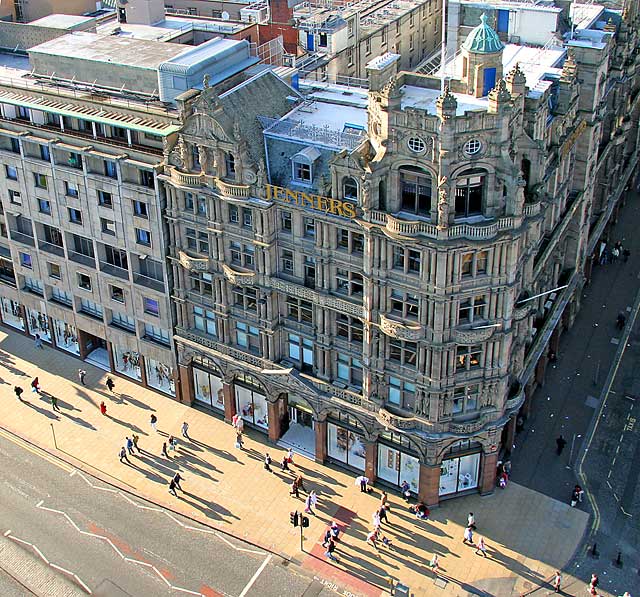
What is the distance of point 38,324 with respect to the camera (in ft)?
334

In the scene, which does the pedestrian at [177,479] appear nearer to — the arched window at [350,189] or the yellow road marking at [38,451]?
the yellow road marking at [38,451]

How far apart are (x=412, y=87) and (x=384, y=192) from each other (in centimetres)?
1220

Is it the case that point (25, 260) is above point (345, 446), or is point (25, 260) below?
above

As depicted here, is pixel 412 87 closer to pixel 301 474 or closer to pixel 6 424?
pixel 301 474

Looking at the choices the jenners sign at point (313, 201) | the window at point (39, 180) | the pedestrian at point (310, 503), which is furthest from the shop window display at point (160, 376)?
the jenners sign at point (313, 201)

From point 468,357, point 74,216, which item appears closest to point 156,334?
point 74,216

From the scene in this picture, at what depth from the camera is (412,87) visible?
7356cm

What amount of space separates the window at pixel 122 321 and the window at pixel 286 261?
22783mm

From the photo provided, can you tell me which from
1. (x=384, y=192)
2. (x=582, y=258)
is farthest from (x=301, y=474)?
(x=582, y=258)

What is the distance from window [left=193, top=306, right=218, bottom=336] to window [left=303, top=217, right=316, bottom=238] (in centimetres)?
1557

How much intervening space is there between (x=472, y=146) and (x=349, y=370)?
2516 cm

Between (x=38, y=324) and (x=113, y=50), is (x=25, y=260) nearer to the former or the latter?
(x=38, y=324)

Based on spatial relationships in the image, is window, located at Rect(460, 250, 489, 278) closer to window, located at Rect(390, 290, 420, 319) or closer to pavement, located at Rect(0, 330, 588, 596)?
window, located at Rect(390, 290, 420, 319)

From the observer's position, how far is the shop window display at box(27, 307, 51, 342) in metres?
101
